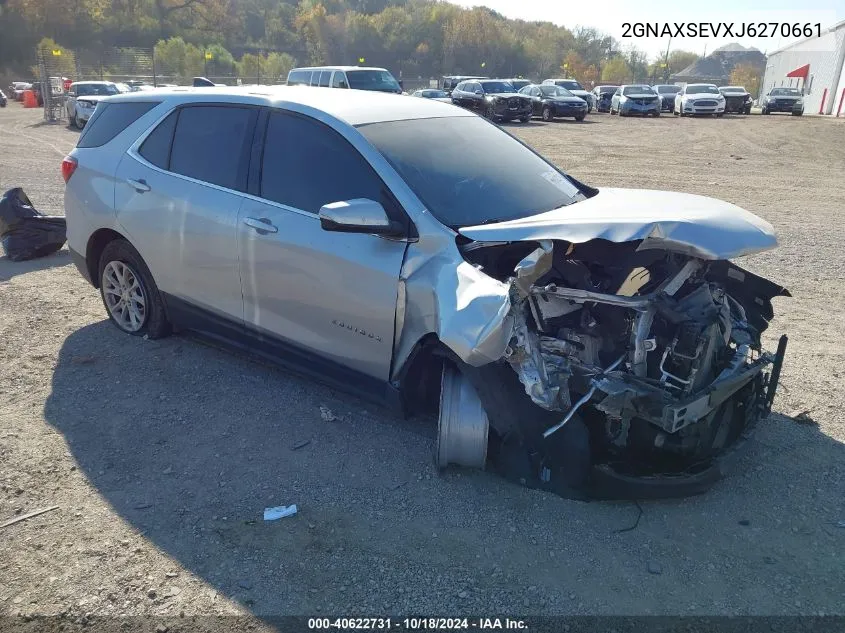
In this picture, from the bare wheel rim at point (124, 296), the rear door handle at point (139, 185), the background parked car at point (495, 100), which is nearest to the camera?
the rear door handle at point (139, 185)

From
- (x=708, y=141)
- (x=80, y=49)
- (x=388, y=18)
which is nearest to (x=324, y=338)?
(x=708, y=141)

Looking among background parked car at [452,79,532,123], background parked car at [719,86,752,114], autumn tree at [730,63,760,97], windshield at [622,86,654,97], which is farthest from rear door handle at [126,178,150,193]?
autumn tree at [730,63,760,97]

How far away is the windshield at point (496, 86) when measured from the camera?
93.1 ft

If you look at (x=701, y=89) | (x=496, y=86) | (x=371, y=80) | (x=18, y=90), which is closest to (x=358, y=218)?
(x=371, y=80)

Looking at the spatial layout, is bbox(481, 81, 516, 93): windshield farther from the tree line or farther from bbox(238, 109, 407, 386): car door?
the tree line

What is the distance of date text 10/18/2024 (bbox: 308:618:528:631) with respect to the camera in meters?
2.66

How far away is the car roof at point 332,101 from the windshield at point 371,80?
53.4ft

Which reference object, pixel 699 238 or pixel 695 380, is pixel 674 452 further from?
pixel 699 238

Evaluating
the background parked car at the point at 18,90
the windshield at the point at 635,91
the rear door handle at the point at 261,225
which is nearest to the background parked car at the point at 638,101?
the windshield at the point at 635,91

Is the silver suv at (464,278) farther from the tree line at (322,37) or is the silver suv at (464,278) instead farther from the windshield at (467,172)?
the tree line at (322,37)

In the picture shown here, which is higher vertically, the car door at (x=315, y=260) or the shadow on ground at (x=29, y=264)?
the car door at (x=315, y=260)

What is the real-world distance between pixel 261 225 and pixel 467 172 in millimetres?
1245

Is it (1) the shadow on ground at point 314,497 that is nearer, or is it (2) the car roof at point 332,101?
(1) the shadow on ground at point 314,497

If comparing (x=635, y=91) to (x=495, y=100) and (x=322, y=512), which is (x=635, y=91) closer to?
(x=495, y=100)
